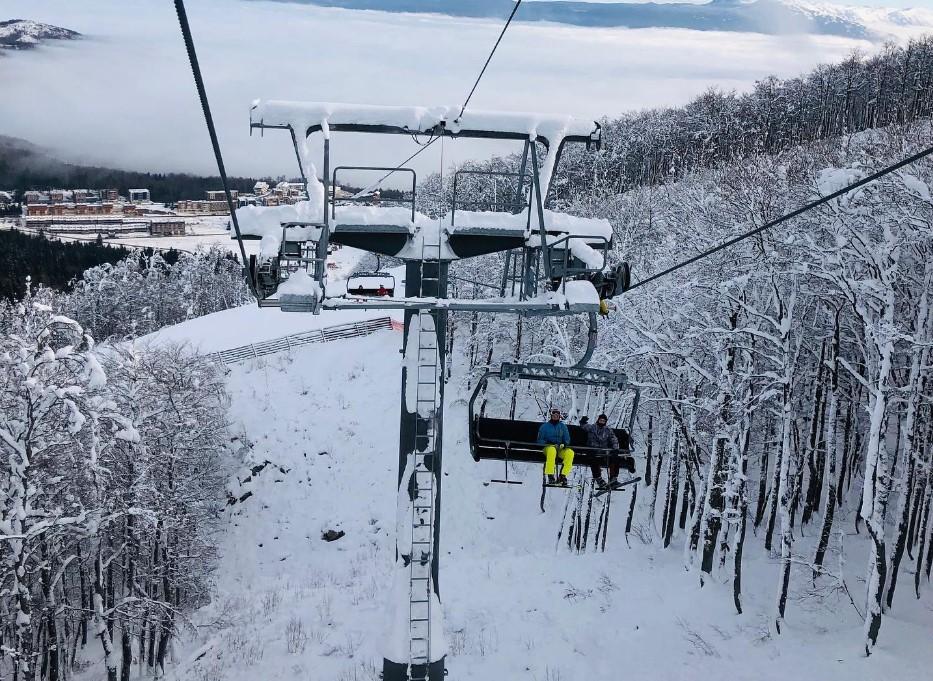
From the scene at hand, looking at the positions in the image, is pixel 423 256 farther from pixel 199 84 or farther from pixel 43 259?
pixel 43 259

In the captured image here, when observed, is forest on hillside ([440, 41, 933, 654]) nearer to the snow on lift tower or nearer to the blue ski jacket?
the blue ski jacket

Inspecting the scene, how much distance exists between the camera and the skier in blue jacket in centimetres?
988

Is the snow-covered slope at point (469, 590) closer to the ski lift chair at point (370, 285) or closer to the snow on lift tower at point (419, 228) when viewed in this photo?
the ski lift chair at point (370, 285)

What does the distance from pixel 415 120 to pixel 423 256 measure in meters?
1.64

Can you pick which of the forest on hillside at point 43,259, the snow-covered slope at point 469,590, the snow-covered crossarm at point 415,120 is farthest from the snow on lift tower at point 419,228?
the forest on hillside at point 43,259

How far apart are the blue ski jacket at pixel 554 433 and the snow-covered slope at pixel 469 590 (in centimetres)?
358

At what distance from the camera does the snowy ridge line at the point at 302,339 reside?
38566 millimetres

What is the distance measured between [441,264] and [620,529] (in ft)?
68.5

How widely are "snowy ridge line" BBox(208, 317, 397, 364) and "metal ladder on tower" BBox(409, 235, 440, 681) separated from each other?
101 ft

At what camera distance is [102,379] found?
13648 mm

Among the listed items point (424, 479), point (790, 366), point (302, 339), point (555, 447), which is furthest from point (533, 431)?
point (302, 339)

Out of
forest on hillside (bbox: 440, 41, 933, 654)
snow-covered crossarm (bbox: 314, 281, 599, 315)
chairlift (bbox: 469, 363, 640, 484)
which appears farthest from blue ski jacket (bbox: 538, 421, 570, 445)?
forest on hillside (bbox: 440, 41, 933, 654)

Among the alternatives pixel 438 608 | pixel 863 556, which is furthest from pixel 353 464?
pixel 438 608

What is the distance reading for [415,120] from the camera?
25.7ft
